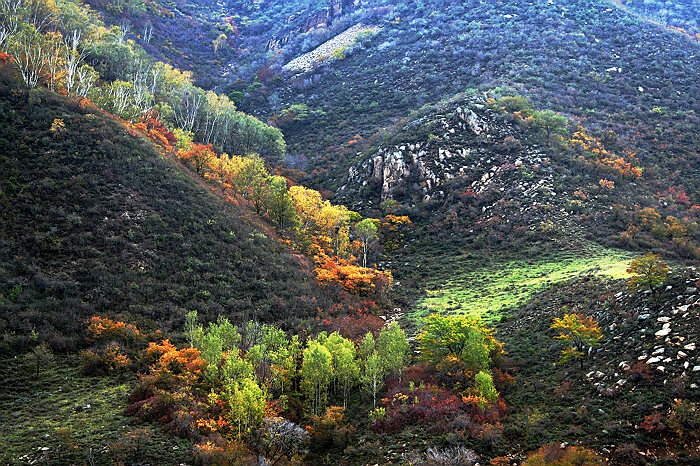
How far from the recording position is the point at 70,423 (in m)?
13.5

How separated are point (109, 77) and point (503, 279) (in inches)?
1933

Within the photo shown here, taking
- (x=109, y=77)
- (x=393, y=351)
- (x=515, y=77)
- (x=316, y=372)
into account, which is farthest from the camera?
(x=515, y=77)

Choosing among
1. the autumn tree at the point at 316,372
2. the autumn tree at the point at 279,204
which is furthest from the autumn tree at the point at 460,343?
the autumn tree at the point at 279,204

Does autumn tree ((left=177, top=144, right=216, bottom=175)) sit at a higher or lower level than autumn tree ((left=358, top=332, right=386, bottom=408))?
higher

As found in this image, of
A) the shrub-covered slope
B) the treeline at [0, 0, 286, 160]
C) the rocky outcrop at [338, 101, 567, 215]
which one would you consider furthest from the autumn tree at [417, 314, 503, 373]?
the treeline at [0, 0, 286, 160]

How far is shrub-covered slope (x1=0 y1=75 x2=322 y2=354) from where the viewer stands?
2039 cm

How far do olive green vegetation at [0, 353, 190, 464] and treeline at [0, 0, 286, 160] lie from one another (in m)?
26.1

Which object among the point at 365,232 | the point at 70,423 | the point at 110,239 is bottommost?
the point at 70,423

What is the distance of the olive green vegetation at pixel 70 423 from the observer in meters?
12.0

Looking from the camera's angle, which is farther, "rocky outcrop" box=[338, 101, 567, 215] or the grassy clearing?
"rocky outcrop" box=[338, 101, 567, 215]

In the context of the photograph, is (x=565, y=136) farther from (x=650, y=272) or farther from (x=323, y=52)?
(x=323, y=52)

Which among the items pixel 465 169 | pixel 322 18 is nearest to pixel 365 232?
pixel 465 169

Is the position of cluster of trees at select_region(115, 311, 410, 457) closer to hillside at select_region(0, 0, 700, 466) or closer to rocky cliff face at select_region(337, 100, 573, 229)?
hillside at select_region(0, 0, 700, 466)

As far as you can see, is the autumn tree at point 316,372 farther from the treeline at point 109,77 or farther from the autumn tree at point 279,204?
the treeline at point 109,77
